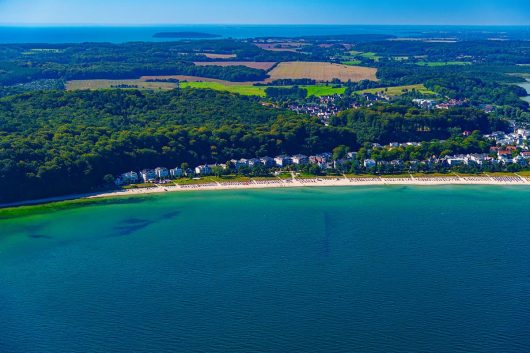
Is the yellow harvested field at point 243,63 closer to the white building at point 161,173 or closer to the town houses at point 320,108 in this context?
the town houses at point 320,108

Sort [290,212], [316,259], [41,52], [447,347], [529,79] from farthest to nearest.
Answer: [41,52], [529,79], [290,212], [316,259], [447,347]

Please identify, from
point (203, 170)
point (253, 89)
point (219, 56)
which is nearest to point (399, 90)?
point (253, 89)

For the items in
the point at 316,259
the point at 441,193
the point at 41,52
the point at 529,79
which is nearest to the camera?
the point at 316,259

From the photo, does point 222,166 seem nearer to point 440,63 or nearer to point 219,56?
point 219,56

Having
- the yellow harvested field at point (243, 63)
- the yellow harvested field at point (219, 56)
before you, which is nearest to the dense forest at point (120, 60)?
the yellow harvested field at point (219, 56)

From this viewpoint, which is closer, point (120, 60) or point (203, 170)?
point (203, 170)

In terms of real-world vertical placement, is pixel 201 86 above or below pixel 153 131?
below

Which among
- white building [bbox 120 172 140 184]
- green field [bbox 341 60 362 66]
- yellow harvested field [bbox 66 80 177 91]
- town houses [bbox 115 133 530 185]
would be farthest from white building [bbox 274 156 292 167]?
green field [bbox 341 60 362 66]

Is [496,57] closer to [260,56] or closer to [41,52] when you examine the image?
[260,56]

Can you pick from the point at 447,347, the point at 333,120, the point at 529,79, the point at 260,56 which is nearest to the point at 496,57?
the point at 529,79
